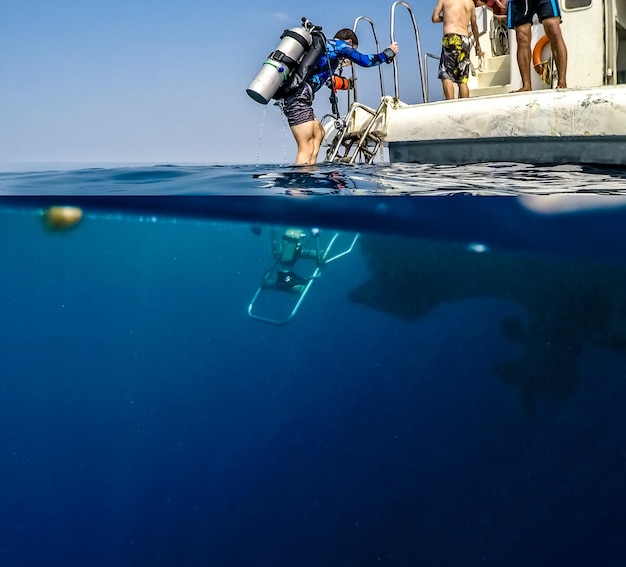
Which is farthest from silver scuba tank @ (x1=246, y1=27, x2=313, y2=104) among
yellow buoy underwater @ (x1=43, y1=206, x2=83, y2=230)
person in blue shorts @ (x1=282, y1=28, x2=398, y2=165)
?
yellow buoy underwater @ (x1=43, y1=206, x2=83, y2=230)

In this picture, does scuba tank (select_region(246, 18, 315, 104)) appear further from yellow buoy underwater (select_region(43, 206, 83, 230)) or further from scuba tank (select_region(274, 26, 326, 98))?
yellow buoy underwater (select_region(43, 206, 83, 230))

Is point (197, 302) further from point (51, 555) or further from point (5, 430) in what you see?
point (51, 555)

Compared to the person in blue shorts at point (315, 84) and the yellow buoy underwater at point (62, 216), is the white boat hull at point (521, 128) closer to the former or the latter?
the person in blue shorts at point (315, 84)

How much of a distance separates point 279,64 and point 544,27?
102 inches

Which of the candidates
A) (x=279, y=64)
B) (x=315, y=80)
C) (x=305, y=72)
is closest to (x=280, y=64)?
(x=279, y=64)

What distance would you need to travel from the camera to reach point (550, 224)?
2.95m

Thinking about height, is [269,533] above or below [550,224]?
Result: below

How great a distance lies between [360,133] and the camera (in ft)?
23.7

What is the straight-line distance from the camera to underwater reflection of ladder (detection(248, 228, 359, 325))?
136 inches

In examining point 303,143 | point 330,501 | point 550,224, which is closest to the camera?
point 550,224

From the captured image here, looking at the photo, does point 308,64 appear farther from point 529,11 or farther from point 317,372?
point 317,372

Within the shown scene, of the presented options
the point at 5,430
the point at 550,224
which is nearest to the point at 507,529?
the point at 550,224

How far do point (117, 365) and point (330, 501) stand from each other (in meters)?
1.54

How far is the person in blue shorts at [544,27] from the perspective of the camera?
608 centimetres
